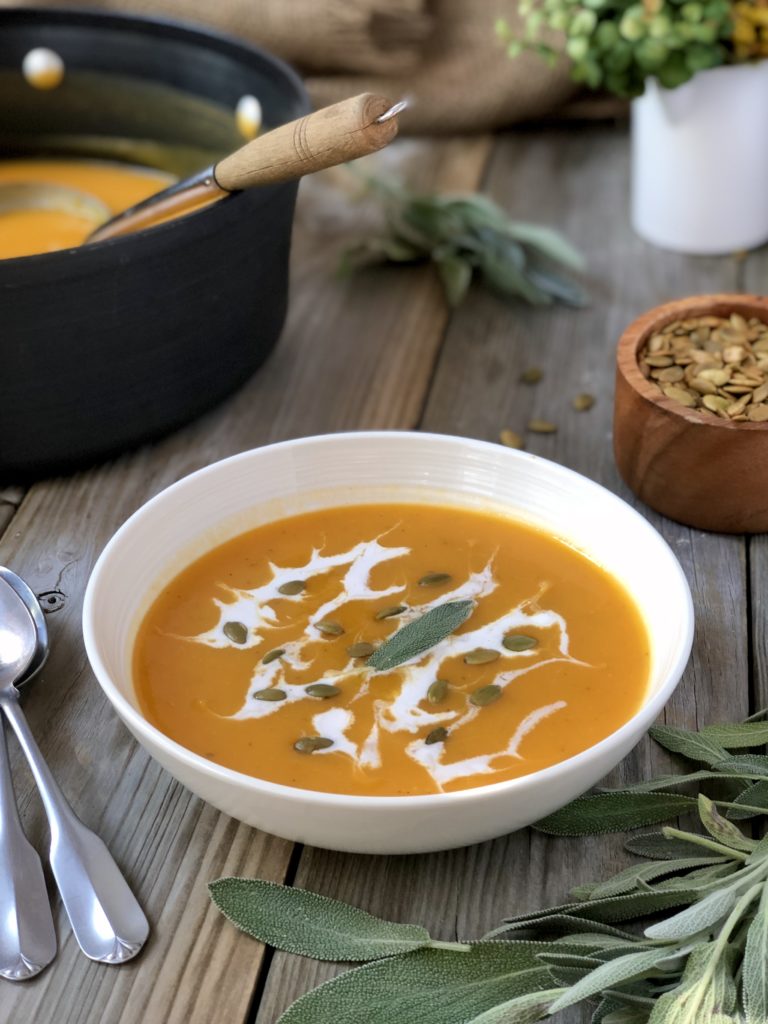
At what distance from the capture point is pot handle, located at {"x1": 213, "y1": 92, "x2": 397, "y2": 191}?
112cm

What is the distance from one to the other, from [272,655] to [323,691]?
0.22 feet

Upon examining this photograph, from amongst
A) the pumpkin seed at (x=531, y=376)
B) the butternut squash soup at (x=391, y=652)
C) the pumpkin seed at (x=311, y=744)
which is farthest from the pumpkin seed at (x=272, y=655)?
the pumpkin seed at (x=531, y=376)

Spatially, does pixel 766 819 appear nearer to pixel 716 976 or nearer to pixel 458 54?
pixel 716 976

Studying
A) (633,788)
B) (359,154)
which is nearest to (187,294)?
(359,154)

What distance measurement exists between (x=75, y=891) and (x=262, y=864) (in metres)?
0.15

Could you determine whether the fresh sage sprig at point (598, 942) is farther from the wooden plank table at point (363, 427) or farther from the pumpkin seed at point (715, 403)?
the pumpkin seed at point (715, 403)

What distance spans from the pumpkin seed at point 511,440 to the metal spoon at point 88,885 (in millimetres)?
696

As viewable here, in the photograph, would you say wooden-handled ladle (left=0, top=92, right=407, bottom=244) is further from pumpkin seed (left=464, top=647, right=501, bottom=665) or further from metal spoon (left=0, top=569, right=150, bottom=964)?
metal spoon (left=0, top=569, right=150, bottom=964)

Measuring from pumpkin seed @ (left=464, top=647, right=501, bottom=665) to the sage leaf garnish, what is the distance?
0.03 m

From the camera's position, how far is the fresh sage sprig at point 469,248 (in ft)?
5.97

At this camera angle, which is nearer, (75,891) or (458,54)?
(75,891)

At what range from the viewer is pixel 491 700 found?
1.02m

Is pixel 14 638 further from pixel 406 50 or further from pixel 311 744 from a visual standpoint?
pixel 406 50

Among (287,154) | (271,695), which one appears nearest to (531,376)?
(287,154)
